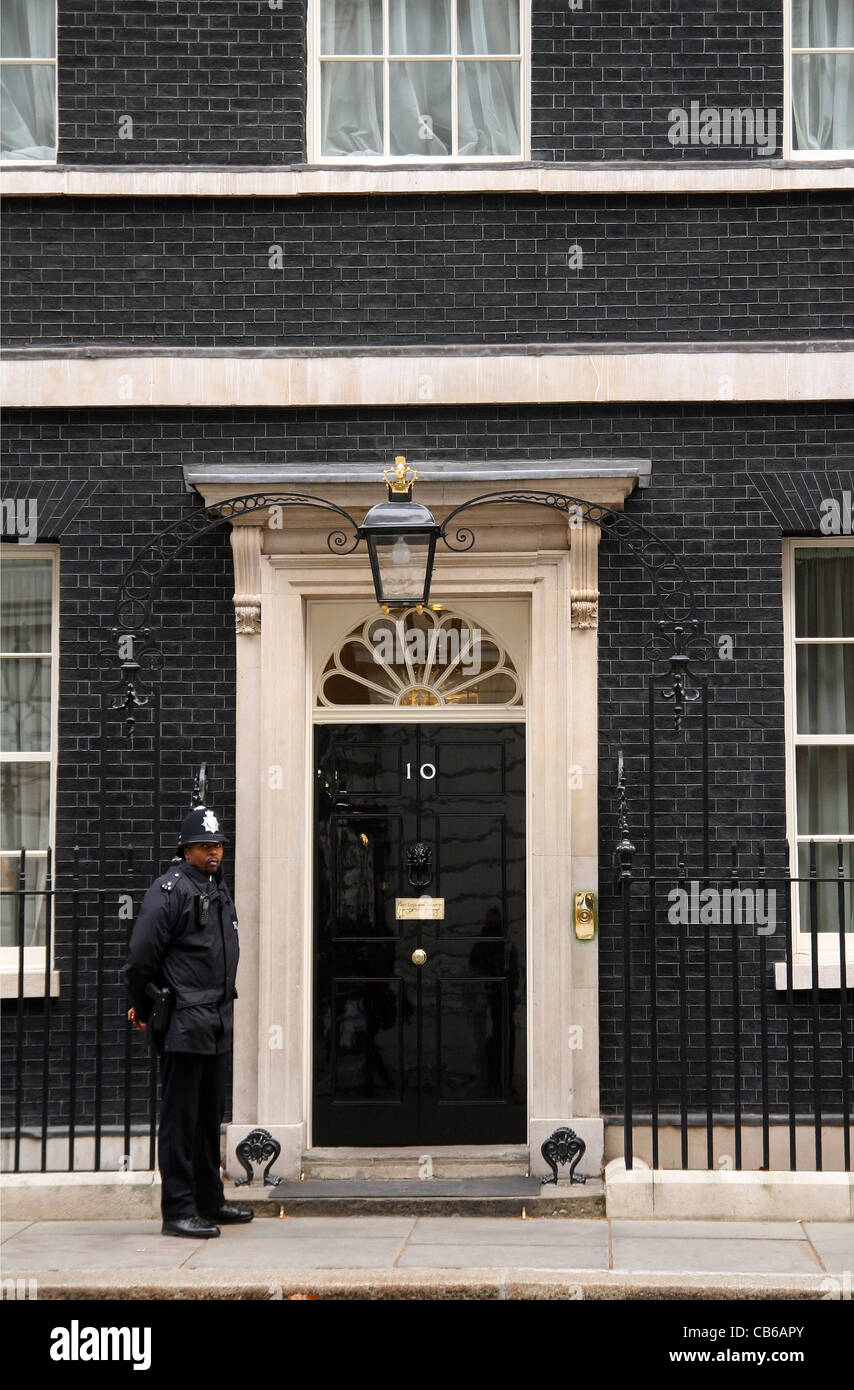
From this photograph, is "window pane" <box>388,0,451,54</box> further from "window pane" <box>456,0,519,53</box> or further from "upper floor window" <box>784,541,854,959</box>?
"upper floor window" <box>784,541,854,959</box>

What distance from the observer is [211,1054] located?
7613 mm

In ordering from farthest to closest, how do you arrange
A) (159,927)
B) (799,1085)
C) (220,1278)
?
(799,1085) < (159,927) < (220,1278)

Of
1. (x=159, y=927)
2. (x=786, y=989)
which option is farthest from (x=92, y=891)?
(x=786, y=989)

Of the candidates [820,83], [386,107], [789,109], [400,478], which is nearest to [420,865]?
[400,478]

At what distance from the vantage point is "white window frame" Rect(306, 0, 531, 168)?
912 cm

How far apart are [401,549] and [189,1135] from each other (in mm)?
2974

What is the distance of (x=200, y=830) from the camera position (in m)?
7.70

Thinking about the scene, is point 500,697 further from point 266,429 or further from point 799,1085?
point 799,1085

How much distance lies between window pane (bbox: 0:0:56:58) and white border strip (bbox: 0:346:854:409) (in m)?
1.86

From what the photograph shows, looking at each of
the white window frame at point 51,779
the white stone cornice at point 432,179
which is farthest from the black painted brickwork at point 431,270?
the white window frame at point 51,779

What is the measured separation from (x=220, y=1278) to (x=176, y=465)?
437 cm

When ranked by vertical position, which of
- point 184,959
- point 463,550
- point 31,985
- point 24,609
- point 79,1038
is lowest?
point 79,1038

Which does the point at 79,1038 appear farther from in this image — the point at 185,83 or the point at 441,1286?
the point at 185,83

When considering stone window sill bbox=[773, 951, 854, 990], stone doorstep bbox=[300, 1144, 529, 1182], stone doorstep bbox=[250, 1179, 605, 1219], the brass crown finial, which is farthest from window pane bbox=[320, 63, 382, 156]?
stone doorstep bbox=[250, 1179, 605, 1219]
